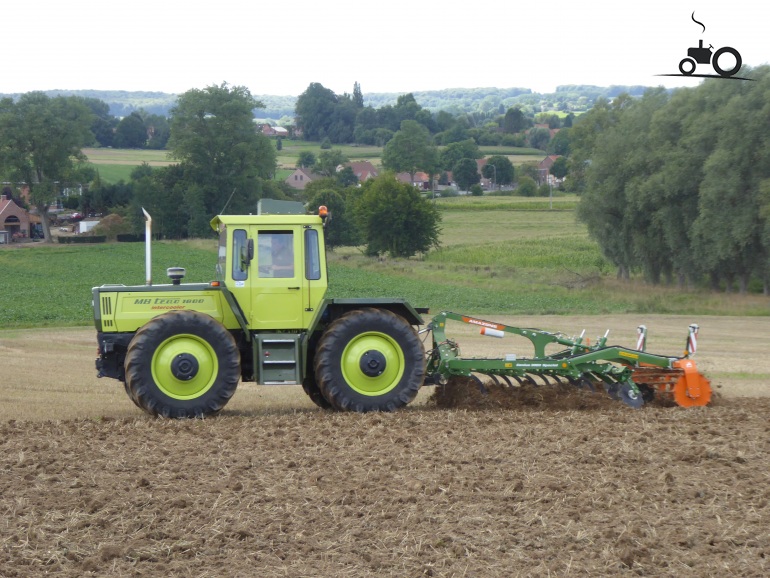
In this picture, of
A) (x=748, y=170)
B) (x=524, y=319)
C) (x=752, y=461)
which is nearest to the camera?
(x=752, y=461)

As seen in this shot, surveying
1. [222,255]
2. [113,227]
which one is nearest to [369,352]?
[222,255]

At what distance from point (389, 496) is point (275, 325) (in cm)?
418

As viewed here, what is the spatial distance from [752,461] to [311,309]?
207 inches

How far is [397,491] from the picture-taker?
28.1 feet

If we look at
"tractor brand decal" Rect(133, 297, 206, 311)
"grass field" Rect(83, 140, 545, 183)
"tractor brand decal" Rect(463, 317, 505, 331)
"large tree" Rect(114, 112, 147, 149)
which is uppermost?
"large tree" Rect(114, 112, 147, 149)

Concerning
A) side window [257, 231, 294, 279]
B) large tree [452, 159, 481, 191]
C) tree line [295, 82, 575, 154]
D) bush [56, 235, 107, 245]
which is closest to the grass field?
tree line [295, 82, 575, 154]

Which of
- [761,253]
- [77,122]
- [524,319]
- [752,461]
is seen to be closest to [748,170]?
[761,253]

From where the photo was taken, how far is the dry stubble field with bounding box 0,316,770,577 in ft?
23.0

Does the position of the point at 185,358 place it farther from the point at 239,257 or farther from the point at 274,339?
the point at 239,257

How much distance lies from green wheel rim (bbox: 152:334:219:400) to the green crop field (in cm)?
1903

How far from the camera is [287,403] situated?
14094 millimetres

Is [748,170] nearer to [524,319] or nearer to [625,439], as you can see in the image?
[524,319]

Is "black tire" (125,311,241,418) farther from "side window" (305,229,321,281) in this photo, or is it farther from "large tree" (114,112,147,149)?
"large tree" (114,112,147,149)

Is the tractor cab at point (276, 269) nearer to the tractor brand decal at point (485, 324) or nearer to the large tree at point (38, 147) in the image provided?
the tractor brand decal at point (485, 324)
